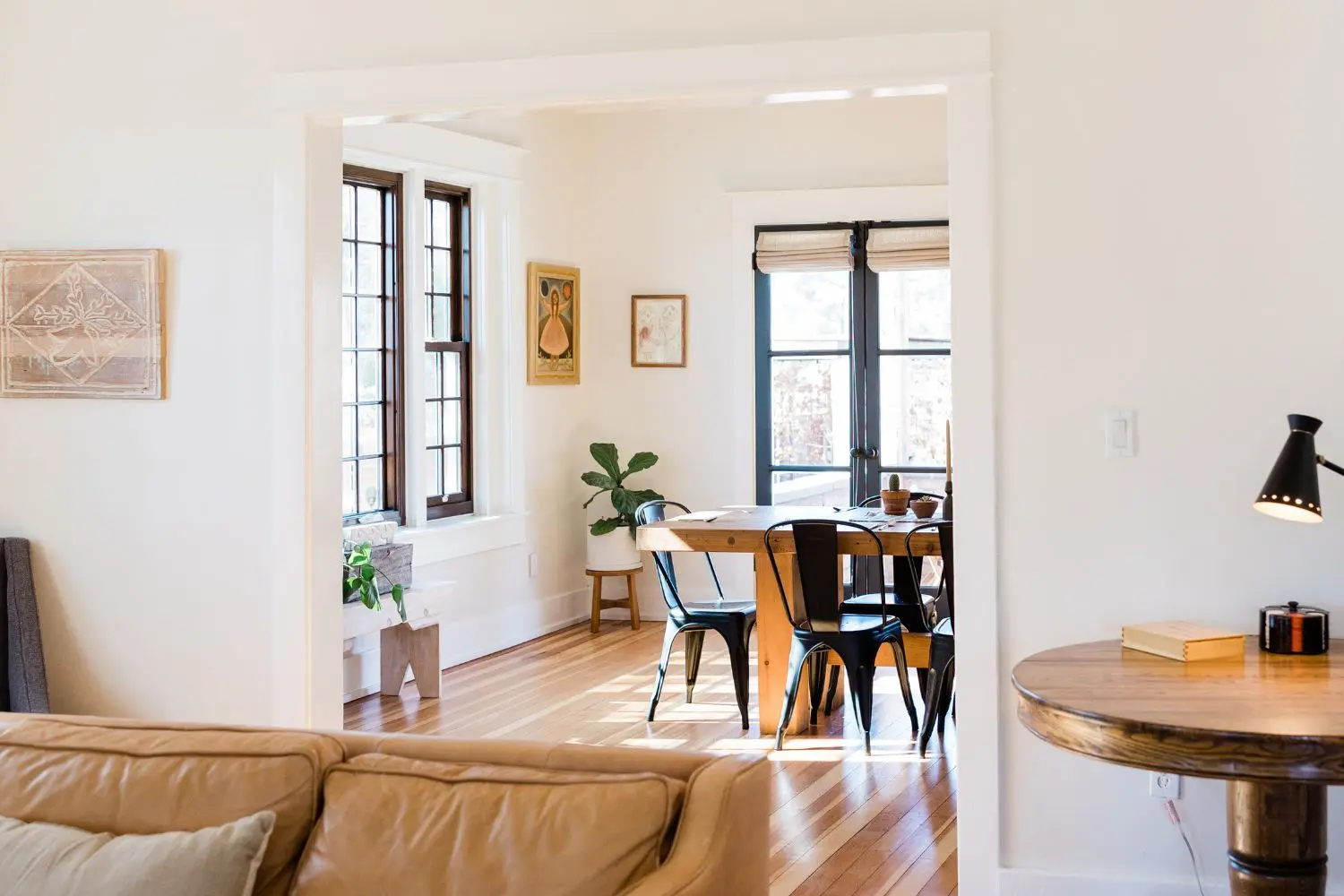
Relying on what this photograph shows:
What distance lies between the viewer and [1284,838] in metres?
2.72

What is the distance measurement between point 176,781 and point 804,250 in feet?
19.6

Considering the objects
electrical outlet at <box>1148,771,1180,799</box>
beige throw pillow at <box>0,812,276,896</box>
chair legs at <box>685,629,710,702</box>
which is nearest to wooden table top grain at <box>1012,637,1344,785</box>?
electrical outlet at <box>1148,771,1180,799</box>

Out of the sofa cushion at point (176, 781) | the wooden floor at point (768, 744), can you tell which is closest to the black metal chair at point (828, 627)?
the wooden floor at point (768, 744)

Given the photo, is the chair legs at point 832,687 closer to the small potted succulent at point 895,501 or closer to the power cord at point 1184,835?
the small potted succulent at point 895,501

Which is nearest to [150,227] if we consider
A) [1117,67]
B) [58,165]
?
[58,165]

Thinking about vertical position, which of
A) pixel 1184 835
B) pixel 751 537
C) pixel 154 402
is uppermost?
pixel 154 402

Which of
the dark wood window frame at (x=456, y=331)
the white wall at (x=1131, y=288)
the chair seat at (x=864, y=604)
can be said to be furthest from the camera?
the dark wood window frame at (x=456, y=331)

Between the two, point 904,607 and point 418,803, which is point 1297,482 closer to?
point 418,803

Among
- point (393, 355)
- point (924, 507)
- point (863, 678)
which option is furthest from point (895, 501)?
point (393, 355)

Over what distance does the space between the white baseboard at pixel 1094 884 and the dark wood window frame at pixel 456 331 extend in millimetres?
3964

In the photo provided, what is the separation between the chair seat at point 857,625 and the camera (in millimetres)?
5023

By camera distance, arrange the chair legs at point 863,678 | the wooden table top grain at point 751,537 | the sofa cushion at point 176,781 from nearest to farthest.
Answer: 1. the sofa cushion at point 176,781
2. the chair legs at point 863,678
3. the wooden table top grain at point 751,537

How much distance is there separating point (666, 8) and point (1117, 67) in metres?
1.16

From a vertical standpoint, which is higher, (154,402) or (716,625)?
(154,402)
